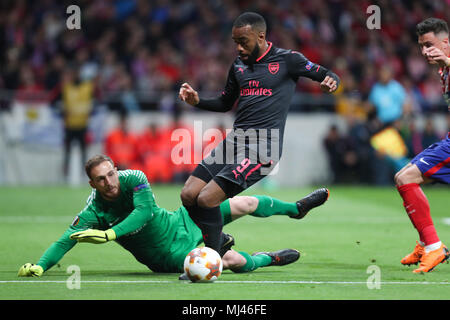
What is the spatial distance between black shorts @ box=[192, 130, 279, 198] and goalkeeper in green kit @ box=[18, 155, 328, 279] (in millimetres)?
407

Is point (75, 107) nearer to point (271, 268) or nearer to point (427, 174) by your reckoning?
point (271, 268)

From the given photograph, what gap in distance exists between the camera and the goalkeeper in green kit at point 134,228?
612 cm

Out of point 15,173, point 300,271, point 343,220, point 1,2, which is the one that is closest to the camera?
point 300,271

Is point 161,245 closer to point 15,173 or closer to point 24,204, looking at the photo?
point 24,204

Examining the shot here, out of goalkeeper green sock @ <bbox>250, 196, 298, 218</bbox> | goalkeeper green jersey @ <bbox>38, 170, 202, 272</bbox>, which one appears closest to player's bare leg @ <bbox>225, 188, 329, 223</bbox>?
goalkeeper green sock @ <bbox>250, 196, 298, 218</bbox>

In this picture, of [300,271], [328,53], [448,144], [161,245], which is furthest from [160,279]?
[328,53]

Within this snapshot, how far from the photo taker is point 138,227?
6.15m

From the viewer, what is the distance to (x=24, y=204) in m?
13.6

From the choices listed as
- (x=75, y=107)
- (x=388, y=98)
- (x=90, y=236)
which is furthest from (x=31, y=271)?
(x=75, y=107)

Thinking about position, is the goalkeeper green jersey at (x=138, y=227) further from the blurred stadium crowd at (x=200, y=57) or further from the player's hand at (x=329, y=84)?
the blurred stadium crowd at (x=200, y=57)

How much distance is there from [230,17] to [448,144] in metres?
13.7

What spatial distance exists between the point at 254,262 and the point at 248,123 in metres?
1.25

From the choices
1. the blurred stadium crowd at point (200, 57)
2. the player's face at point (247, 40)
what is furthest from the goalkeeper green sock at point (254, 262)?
the blurred stadium crowd at point (200, 57)

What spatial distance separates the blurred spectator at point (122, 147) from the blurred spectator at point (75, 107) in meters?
0.68
